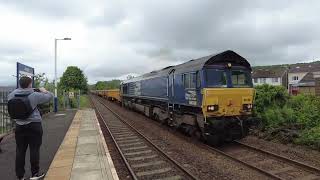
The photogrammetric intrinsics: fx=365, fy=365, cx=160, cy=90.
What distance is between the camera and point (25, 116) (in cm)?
661

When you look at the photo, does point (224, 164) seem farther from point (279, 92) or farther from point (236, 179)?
point (279, 92)

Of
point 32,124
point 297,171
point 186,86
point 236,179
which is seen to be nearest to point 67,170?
point 32,124

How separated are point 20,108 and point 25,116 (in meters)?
0.17

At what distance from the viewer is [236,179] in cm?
824

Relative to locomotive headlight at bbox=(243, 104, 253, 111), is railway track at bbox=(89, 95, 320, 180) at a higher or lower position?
lower

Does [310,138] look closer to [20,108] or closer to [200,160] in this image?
[200,160]

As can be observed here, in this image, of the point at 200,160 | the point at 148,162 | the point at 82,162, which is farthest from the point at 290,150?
the point at 82,162

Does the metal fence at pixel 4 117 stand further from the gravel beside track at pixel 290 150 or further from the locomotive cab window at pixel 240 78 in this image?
the gravel beside track at pixel 290 150

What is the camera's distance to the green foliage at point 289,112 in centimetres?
1235

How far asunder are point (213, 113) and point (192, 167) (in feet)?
10.2

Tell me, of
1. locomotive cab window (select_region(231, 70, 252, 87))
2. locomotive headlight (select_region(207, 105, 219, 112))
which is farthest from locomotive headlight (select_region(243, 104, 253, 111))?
locomotive headlight (select_region(207, 105, 219, 112))

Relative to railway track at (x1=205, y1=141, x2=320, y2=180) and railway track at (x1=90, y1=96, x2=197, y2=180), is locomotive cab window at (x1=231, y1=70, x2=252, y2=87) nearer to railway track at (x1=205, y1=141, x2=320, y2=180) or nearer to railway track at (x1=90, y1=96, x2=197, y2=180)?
railway track at (x1=205, y1=141, x2=320, y2=180)

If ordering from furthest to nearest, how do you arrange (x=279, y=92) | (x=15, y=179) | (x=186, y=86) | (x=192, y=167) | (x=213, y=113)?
(x=279, y=92) < (x=186, y=86) < (x=213, y=113) < (x=192, y=167) < (x=15, y=179)

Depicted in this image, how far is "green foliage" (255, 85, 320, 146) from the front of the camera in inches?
486
